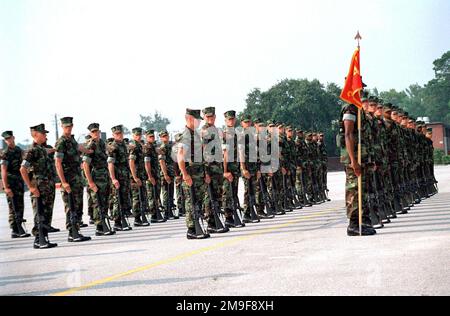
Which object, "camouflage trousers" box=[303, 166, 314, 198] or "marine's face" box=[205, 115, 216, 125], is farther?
"camouflage trousers" box=[303, 166, 314, 198]

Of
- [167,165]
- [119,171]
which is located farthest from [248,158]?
[167,165]

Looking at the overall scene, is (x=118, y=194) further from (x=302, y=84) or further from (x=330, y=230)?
(x=302, y=84)

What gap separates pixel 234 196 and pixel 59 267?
614 cm

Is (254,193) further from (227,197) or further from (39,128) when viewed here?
(39,128)

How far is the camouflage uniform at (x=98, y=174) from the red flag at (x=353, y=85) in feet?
17.9

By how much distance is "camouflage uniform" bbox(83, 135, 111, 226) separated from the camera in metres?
14.3

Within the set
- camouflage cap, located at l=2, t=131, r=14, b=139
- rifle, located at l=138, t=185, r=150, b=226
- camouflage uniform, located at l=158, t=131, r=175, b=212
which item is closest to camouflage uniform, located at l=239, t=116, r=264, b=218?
rifle, located at l=138, t=185, r=150, b=226

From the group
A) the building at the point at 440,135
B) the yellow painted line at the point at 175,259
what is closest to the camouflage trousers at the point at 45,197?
the yellow painted line at the point at 175,259

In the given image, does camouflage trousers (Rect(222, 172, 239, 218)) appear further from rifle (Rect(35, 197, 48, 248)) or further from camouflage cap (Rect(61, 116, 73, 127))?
rifle (Rect(35, 197, 48, 248))

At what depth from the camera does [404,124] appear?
18422mm

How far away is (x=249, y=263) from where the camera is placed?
873cm

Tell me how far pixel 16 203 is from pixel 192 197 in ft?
17.5

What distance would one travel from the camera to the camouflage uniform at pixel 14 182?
1574 cm

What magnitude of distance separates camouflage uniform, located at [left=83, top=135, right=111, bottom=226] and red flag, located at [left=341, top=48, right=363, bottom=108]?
5450 mm
